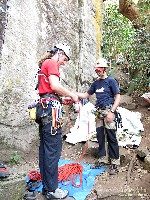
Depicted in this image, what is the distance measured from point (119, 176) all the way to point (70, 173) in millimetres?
886

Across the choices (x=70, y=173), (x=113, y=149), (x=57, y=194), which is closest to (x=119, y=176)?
(x=113, y=149)

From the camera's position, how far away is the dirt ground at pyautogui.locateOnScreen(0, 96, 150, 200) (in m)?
4.23

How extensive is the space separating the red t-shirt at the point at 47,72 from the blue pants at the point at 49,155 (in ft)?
1.56

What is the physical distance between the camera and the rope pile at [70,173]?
4.66m

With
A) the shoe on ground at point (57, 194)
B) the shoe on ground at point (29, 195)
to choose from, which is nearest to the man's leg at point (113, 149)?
the shoe on ground at point (57, 194)

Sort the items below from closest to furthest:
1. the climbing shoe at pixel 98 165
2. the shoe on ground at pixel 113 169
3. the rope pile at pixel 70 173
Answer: the rope pile at pixel 70 173 < the shoe on ground at pixel 113 169 < the climbing shoe at pixel 98 165

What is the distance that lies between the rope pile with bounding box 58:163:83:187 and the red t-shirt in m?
1.63

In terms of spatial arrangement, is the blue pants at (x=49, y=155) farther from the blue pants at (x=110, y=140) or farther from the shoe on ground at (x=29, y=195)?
the blue pants at (x=110, y=140)

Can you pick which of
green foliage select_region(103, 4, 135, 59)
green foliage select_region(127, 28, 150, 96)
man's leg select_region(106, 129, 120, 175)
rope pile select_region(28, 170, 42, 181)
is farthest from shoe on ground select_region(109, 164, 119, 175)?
green foliage select_region(103, 4, 135, 59)

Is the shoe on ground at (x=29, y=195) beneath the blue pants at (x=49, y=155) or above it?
beneath

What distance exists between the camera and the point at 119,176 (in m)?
4.91

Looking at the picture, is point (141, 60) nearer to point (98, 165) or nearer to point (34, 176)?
point (98, 165)

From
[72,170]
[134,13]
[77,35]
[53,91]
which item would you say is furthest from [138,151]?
[134,13]

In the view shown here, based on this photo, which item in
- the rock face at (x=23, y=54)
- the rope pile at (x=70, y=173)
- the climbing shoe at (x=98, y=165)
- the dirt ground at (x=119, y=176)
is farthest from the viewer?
the rock face at (x=23, y=54)
